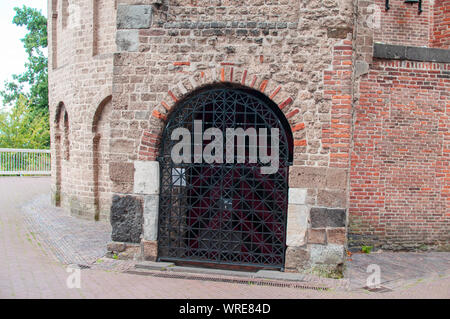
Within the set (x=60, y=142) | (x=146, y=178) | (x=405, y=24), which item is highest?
(x=405, y=24)

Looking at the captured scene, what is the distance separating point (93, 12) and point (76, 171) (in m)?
4.35

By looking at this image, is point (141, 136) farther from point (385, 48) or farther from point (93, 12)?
point (93, 12)

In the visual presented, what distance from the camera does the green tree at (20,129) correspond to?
1112 inches

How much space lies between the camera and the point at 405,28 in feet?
41.1

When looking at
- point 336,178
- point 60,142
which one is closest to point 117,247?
point 336,178

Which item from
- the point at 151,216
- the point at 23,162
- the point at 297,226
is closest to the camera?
the point at 297,226

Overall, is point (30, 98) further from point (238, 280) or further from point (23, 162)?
point (238, 280)

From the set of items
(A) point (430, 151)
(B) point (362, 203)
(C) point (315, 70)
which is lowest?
(B) point (362, 203)

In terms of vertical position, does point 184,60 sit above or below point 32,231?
above

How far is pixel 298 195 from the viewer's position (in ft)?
23.3

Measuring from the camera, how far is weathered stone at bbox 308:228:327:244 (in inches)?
275

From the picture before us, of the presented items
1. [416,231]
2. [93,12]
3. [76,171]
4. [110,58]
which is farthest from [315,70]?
[76,171]

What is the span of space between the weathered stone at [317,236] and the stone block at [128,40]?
13.4ft

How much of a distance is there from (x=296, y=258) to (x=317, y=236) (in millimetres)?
470
